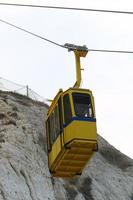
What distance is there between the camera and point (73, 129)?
77.7 ft

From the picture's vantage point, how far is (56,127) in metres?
25.3

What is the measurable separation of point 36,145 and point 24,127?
2.03 m

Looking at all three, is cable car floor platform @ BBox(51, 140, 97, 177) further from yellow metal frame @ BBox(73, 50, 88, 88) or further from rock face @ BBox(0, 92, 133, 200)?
rock face @ BBox(0, 92, 133, 200)

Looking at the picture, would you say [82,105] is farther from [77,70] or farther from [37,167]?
[37,167]

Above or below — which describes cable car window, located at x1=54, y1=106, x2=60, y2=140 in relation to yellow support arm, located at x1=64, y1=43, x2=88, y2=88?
below

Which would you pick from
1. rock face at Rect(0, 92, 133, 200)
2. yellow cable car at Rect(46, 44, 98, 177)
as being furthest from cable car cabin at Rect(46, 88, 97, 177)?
rock face at Rect(0, 92, 133, 200)

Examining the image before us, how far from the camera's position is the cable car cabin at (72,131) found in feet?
77.7

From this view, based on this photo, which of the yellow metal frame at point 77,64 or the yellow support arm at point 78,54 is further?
the yellow metal frame at point 77,64

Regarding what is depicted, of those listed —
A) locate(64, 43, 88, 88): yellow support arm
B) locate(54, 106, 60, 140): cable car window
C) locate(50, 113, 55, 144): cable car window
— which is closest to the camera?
locate(54, 106, 60, 140): cable car window

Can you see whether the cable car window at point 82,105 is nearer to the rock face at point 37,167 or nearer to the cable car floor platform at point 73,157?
the cable car floor platform at point 73,157

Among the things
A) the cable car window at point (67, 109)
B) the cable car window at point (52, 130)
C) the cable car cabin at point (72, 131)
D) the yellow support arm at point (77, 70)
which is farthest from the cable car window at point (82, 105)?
the cable car window at point (52, 130)

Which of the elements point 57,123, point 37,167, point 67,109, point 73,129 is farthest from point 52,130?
point 37,167

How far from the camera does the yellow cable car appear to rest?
23.7 metres

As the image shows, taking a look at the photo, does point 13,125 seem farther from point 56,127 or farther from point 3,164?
point 56,127
